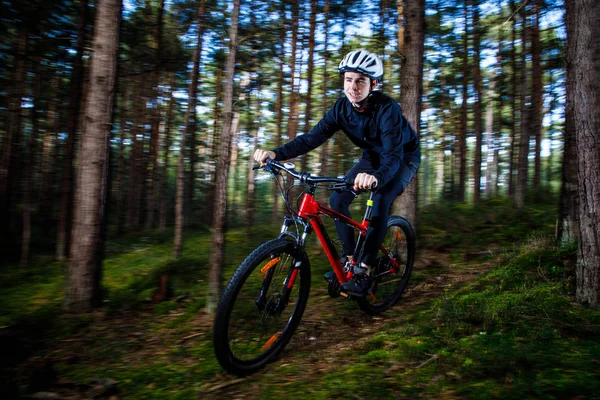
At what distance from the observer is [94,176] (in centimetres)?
545

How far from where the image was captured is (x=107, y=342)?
4.20 metres

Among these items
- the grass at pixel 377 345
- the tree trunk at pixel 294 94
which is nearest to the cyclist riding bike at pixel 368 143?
the grass at pixel 377 345

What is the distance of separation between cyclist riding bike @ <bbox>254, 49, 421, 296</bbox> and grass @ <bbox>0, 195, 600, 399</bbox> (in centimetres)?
72

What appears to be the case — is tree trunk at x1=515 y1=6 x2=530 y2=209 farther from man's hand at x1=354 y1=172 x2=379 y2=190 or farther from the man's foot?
man's hand at x1=354 y1=172 x2=379 y2=190

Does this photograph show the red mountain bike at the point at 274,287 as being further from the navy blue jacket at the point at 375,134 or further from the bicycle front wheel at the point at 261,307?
the navy blue jacket at the point at 375,134

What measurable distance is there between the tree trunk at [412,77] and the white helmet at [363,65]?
2465mm

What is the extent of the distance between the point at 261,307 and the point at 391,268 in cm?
205

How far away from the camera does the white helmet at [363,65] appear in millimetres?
3516

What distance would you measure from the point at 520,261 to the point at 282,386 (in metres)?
3.77

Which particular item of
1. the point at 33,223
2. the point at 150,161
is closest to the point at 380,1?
the point at 150,161

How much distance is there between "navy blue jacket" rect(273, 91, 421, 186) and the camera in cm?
357

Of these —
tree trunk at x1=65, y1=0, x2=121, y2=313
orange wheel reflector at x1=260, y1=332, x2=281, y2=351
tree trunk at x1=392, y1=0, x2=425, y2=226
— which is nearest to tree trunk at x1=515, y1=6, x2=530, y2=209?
tree trunk at x1=392, y1=0, x2=425, y2=226

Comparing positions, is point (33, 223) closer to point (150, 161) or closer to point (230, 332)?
point (150, 161)

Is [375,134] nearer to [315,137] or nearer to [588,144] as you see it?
[315,137]
